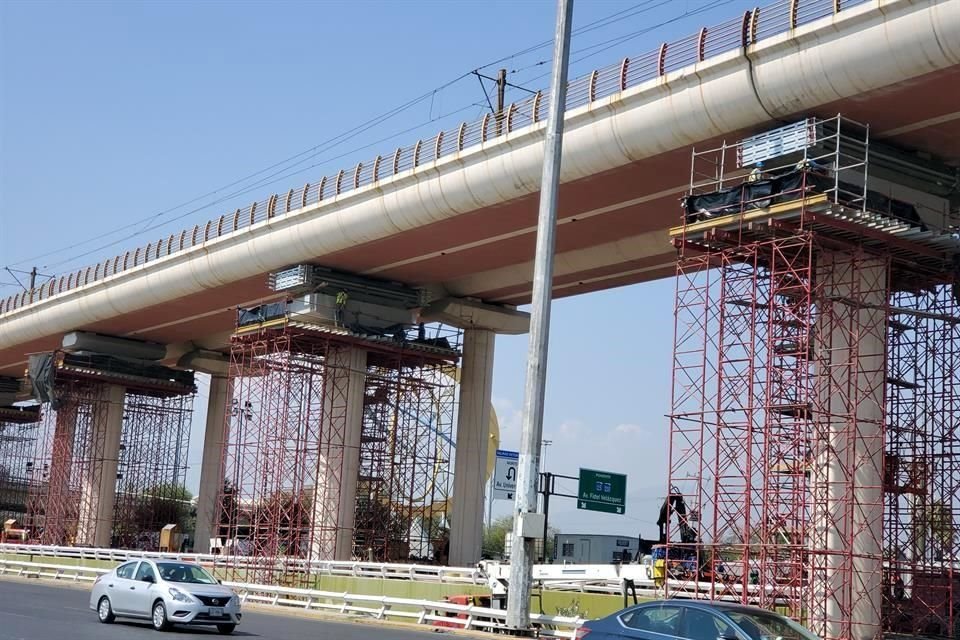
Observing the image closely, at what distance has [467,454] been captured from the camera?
4991cm

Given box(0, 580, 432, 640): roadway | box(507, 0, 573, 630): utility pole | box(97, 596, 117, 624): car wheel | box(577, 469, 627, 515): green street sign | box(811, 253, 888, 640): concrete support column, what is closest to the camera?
box(0, 580, 432, 640): roadway

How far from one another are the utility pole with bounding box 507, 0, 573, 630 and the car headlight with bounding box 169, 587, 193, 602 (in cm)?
609

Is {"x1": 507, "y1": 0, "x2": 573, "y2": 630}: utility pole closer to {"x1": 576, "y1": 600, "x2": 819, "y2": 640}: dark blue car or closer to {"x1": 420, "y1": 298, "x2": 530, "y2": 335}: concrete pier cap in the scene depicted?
{"x1": 576, "y1": 600, "x2": 819, "y2": 640}: dark blue car

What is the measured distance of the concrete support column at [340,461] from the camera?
1937 inches

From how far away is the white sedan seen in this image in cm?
2378

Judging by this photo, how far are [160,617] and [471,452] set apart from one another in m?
26.6

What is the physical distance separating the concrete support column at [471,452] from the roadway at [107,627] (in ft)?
51.4

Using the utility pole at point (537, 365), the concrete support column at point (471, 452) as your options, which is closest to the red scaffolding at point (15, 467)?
the concrete support column at point (471, 452)

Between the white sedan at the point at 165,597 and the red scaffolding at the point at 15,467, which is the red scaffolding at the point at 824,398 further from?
the red scaffolding at the point at 15,467

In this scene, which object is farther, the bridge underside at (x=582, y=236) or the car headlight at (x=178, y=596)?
the bridge underside at (x=582, y=236)

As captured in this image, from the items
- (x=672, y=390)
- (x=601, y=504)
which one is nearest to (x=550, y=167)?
(x=672, y=390)

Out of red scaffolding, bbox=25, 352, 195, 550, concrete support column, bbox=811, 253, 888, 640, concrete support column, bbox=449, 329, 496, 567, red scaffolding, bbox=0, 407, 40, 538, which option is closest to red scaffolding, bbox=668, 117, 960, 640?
concrete support column, bbox=811, 253, 888, 640

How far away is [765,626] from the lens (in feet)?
49.7

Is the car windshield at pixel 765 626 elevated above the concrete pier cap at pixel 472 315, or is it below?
below
